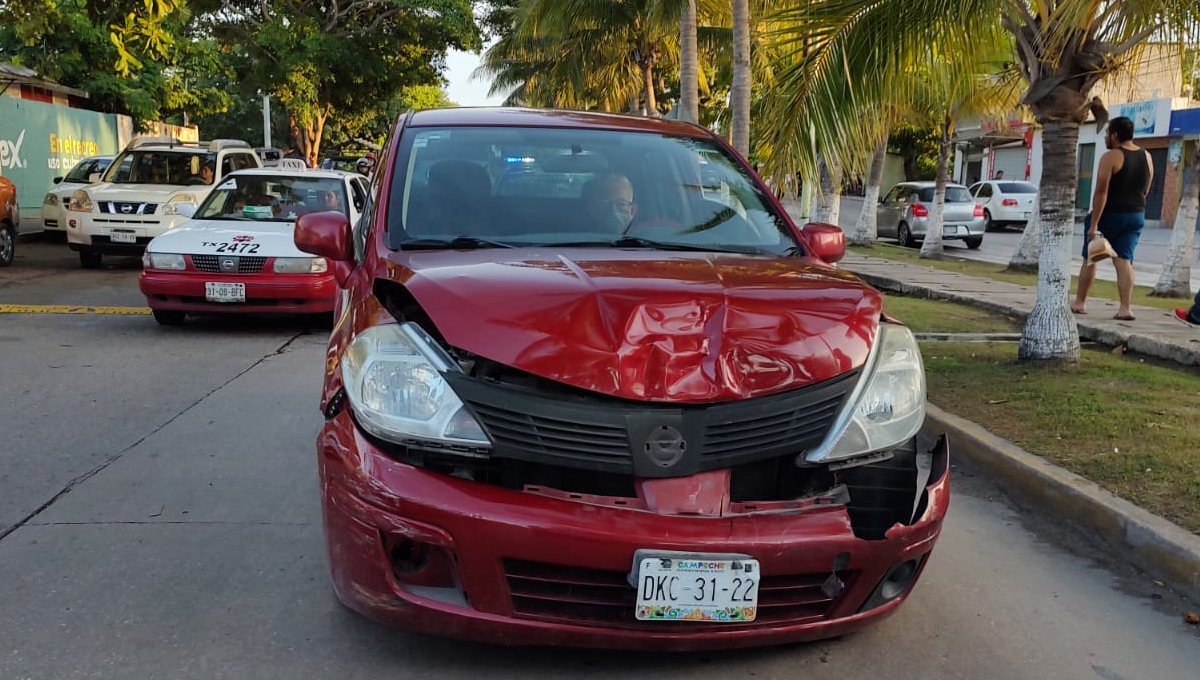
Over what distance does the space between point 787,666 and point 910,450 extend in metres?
0.77

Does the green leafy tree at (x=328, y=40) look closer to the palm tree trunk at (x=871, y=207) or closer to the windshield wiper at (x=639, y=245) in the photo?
the palm tree trunk at (x=871, y=207)

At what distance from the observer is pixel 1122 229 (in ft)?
30.8

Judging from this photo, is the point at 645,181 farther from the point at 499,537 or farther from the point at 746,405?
the point at 499,537

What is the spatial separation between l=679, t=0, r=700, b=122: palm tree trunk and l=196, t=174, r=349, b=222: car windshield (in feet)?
21.1

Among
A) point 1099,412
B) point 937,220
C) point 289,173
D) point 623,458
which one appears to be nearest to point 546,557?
point 623,458

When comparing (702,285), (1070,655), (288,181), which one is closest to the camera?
(702,285)

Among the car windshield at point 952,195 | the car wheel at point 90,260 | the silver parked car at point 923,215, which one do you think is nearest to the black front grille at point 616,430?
the car wheel at point 90,260

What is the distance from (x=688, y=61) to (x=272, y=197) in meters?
7.30

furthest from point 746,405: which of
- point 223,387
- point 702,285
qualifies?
point 223,387

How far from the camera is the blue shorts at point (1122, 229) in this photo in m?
9.34

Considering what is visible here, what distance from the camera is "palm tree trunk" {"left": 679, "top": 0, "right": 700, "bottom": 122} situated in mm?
14984

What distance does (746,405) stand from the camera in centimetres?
287

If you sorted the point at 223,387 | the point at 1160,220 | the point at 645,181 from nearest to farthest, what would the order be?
the point at 645,181
the point at 223,387
the point at 1160,220

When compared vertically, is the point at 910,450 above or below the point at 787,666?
above
